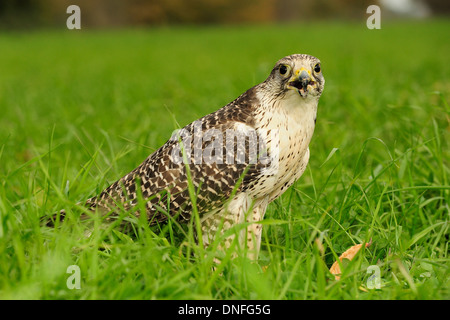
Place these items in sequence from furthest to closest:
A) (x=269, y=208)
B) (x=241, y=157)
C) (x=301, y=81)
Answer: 1. (x=269, y=208)
2. (x=241, y=157)
3. (x=301, y=81)

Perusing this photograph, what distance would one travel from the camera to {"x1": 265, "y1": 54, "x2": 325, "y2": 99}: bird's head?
100 inches

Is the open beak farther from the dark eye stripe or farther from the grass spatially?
the grass

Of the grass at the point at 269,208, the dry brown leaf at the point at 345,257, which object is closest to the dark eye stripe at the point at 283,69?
the grass at the point at 269,208

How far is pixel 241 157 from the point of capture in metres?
2.68

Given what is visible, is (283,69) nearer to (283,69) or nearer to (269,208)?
(283,69)

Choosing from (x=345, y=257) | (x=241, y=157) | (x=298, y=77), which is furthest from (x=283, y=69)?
(x=345, y=257)

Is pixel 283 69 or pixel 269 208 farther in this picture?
pixel 269 208

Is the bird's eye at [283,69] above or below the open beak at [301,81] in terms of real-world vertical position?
above

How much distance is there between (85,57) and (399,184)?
43.2 feet

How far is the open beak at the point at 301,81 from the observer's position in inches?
99.8

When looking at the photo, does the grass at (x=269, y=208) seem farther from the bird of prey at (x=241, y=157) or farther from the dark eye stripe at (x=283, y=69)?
the dark eye stripe at (x=283, y=69)

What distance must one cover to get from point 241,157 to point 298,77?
0.47 metres

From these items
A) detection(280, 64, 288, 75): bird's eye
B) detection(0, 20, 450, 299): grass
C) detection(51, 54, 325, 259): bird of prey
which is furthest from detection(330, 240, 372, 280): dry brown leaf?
detection(280, 64, 288, 75): bird's eye

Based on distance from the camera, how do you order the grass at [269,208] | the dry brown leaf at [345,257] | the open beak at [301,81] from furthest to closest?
the dry brown leaf at [345,257]
the open beak at [301,81]
the grass at [269,208]
